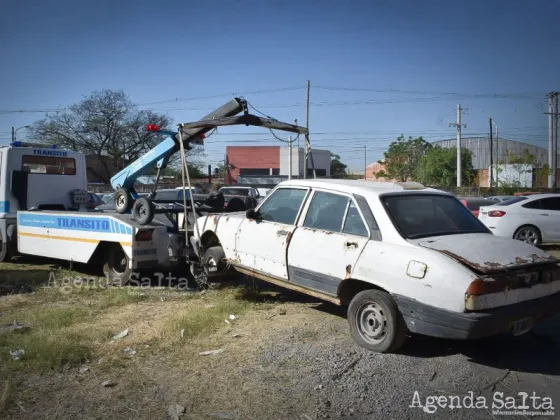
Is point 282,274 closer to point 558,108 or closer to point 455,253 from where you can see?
point 455,253

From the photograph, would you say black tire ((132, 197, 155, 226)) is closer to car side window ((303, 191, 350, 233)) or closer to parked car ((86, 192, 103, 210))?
car side window ((303, 191, 350, 233))

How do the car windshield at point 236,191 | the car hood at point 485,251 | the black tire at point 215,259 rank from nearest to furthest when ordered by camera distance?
the car hood at point 485,251
the black tire at point 215,259
the car windshield at point 236,191

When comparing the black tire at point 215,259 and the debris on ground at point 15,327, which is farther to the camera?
the black tire at point 215,259

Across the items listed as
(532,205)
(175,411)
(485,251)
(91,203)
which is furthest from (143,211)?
(532,205)

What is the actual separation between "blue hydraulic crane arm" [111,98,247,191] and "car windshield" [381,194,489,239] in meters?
3.23

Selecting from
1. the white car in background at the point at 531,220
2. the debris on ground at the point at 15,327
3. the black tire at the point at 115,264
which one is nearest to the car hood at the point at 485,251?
the debris on ground at the point at 15,327

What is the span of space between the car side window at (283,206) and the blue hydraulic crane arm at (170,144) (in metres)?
1.85

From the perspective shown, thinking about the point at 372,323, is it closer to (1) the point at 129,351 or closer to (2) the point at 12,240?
(1) the point at 129,351

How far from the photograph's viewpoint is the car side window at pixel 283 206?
223 inches

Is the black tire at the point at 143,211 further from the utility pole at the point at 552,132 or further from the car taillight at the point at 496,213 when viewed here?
the utility pole at the point at 552,132

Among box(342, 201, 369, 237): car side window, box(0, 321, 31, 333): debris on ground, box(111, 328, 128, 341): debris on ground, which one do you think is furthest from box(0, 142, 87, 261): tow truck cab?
box(342, 201, 369, 237): car side window

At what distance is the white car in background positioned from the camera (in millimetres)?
12023

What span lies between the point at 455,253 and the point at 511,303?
65 cm

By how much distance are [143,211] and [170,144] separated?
1.20 m
